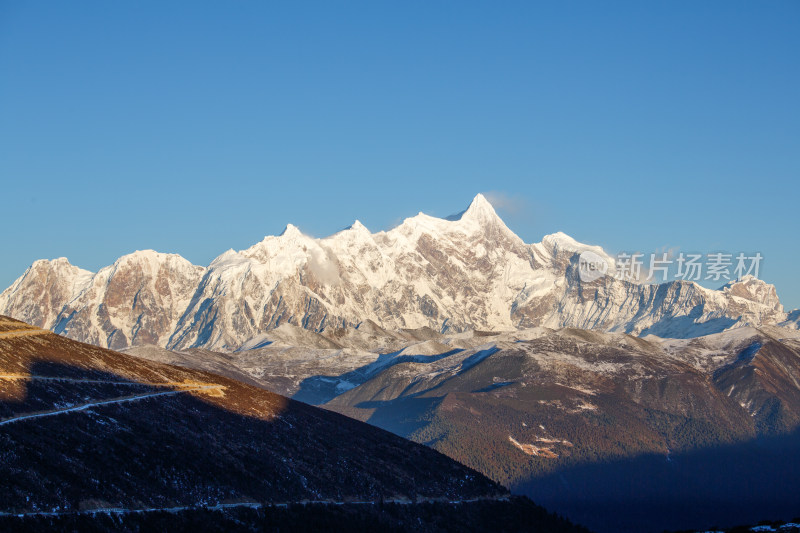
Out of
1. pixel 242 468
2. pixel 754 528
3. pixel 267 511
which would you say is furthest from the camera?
pixel 242 468

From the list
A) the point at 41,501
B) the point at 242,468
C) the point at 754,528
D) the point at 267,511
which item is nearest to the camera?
the point at 41,501

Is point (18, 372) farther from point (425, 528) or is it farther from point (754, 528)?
point (754, 528)

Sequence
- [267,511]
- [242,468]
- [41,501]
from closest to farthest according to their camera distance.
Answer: [41,501], [267,511], [242,468]

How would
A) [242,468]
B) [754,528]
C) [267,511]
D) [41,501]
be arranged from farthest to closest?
[242,468]
[267,511]
[754,528]
[41,501]

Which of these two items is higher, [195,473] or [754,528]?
[754,528]

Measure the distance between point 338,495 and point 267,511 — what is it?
27.7 metres

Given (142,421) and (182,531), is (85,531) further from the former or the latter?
(142,421)

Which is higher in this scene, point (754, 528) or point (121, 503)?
point (754, 528)

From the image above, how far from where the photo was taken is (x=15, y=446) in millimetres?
148250

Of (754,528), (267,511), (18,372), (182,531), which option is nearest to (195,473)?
(267,511)

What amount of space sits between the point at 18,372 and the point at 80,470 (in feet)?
157

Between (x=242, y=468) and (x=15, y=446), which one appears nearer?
(x=15, y=446)

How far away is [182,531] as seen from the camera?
149750 millimetres

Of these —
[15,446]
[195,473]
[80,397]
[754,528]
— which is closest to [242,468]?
[195,473]
